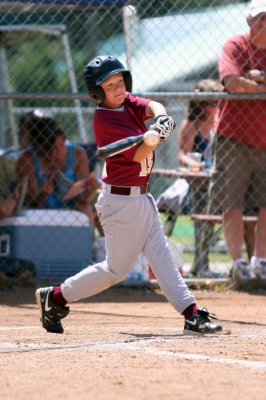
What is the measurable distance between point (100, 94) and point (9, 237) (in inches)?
124

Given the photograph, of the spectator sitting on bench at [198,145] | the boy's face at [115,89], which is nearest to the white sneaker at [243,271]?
the spectator sitting on bench at [198,145]

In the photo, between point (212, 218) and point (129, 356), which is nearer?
point (129, 356)

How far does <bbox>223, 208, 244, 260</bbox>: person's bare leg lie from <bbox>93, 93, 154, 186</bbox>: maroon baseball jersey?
2.47m

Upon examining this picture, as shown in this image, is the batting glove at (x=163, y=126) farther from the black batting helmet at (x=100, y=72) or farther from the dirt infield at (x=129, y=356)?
the dirt infield at (x=129, y=356)

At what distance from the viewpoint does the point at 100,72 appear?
5.77 meters

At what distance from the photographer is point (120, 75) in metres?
5.83

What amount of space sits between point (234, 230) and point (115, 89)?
9.10 ft

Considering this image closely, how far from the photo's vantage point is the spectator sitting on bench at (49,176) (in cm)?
897

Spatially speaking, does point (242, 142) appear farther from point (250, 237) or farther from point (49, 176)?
point (49, 176)

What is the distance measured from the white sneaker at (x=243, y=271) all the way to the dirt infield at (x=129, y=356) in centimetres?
62

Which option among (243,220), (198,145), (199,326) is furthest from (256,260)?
(199,326)

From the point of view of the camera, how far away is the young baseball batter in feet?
19.1

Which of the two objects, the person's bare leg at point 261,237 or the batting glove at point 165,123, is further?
the person's bare leg at point 261,237

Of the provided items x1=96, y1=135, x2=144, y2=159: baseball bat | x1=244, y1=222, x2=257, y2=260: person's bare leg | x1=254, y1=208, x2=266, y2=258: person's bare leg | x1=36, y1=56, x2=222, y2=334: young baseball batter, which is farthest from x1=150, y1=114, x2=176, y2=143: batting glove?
x1=244, y1=222, x2=257, y2=260: person's bare leg
